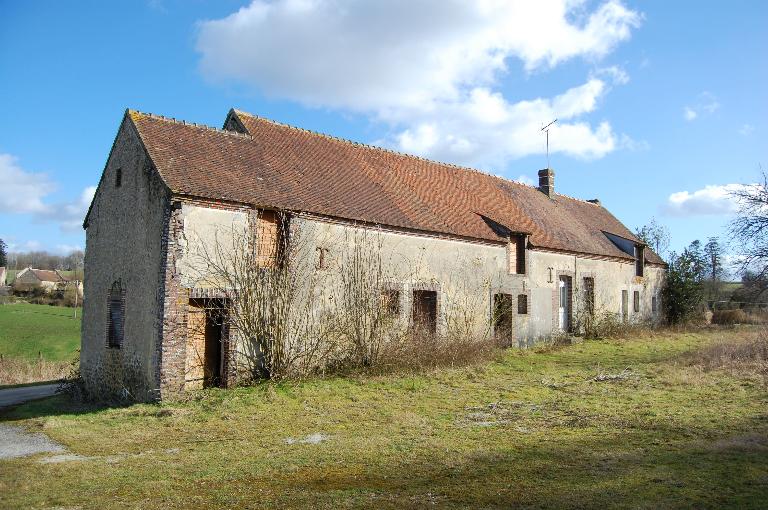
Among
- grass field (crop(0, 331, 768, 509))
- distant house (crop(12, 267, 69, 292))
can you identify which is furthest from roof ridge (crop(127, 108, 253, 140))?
distant house (crop(12, 267, 69, 292))

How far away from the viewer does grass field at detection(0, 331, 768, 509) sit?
6203 millimetres

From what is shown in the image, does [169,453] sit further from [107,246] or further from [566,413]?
[107,246]

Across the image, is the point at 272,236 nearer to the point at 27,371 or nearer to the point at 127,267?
the point at 127,267

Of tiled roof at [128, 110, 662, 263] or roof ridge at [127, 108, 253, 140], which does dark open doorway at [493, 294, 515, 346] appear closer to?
tiled roof at [128, 110, 662, 263]

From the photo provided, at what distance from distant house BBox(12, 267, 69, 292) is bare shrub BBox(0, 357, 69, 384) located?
1267 inches

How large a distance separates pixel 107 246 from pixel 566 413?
11.4m

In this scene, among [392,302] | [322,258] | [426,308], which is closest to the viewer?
[322,258]

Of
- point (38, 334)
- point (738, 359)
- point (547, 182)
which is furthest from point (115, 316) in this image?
point (38, 334)

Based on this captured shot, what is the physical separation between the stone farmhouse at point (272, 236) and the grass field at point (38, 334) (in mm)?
14631

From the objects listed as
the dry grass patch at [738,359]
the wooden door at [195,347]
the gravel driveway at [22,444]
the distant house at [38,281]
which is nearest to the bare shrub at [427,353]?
the wooden door at [195,347]

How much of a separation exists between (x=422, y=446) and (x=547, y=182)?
22.2m

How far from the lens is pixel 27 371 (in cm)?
2417

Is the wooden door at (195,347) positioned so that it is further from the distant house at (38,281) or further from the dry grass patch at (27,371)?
the distant house at (38,281)

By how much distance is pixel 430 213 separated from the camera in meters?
18.3
